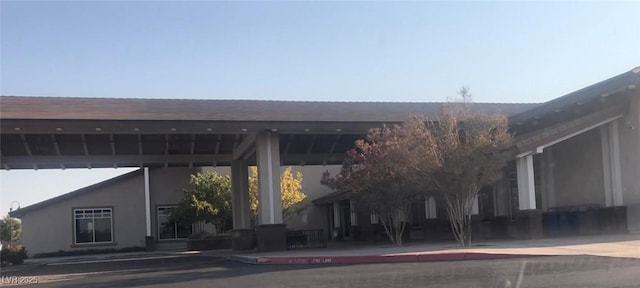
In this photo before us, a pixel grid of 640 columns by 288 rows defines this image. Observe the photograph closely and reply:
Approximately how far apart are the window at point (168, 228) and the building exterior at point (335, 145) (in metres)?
11.5

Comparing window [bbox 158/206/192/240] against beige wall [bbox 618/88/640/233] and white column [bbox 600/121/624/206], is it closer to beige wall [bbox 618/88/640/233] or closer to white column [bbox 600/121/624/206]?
white column [bbox 600/121/624/206]

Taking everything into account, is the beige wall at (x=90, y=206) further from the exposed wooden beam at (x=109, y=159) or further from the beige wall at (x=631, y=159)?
the beige wall at (x=631, y=159)

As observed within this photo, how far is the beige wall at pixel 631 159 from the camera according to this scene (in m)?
25.9

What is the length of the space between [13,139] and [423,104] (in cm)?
2078

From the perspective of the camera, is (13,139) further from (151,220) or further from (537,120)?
(537,120)

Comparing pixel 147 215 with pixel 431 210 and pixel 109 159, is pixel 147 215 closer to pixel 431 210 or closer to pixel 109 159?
pixel 109 159

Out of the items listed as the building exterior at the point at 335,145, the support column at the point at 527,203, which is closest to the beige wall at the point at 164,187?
the building exterior at the point at 335,145

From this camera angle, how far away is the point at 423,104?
35875 millimetres

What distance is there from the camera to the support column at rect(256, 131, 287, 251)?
26.7 metres

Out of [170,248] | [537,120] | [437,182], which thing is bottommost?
[170,248]

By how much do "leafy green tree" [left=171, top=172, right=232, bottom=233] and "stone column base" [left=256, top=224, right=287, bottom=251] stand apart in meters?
14.1

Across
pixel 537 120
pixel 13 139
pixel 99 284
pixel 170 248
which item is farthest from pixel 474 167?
pixel 170 248

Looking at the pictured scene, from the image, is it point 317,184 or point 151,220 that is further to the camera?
point 317,184

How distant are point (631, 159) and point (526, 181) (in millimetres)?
4766
